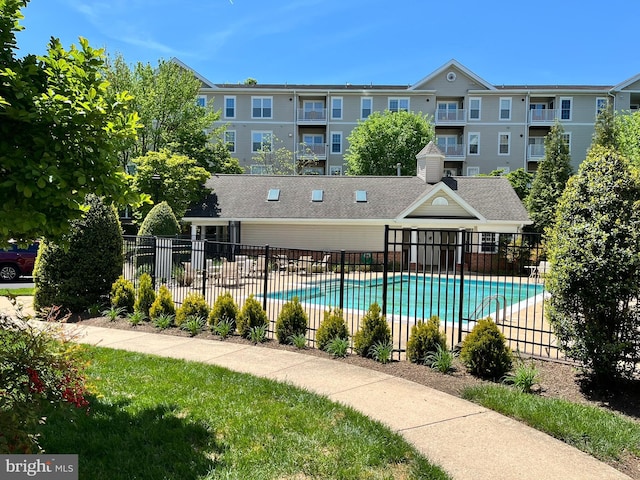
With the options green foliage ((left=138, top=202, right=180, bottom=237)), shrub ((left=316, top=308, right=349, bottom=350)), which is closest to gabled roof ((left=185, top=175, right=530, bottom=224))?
green foliage ((left=138, top=202, right=180, bottom=237))

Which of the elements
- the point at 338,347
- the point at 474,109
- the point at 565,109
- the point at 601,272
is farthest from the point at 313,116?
the point at 601,272

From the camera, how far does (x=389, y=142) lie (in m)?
34.2

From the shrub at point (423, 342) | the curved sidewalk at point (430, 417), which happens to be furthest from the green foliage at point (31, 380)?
the shrub at point (423, 342)

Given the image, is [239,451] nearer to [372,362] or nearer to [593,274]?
[372,362]

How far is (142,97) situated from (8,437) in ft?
96.1

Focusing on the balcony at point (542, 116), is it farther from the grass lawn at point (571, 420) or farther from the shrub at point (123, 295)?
the grass lawn at point (571, 420)

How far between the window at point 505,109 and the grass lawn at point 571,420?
123ft

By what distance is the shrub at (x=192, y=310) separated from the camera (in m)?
9.04

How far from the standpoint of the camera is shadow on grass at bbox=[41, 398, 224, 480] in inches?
136

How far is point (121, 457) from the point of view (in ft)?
11.9

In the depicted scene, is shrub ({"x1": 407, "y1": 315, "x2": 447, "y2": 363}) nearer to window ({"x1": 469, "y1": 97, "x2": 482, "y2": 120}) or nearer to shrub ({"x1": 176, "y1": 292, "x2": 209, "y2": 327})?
shrub ({"x1": 176, "y1": 292, "x2": 209, "y2": 327})

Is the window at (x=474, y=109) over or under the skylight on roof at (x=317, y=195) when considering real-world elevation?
over

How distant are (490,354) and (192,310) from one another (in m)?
5.81

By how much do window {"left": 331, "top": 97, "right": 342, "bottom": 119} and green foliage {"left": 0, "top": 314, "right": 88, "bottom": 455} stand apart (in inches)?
1473
